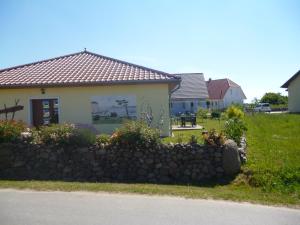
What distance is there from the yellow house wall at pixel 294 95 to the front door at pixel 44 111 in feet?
111

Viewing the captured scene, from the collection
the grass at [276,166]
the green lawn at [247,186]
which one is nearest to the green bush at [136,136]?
the green lawn at [247,186]

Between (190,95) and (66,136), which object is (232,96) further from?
(66,136)

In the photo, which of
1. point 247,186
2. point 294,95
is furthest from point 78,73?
point 294,95

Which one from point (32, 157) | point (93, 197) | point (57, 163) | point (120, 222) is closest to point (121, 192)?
point (93, 197)

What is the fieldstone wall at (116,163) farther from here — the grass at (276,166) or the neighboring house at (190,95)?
the neighboring house at (190,95)

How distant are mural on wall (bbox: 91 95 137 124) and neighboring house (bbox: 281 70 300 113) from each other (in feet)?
103

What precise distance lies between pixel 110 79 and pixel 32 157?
24.7 ft

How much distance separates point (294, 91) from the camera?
45.8 metres

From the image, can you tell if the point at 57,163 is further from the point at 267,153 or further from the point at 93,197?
the point at 267,153

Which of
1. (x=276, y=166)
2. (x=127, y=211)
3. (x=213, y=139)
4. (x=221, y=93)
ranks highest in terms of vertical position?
(x=221, y=93)

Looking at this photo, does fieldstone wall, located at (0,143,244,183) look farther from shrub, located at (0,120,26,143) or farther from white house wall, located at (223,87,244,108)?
white house wall, located at (223,87,244,108)

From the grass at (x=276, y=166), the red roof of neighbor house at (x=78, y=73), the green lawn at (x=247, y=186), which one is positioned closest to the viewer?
the green lawn at (x=247, y=186)

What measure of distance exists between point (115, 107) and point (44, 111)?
417 cm

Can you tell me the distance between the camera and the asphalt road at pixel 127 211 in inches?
260
